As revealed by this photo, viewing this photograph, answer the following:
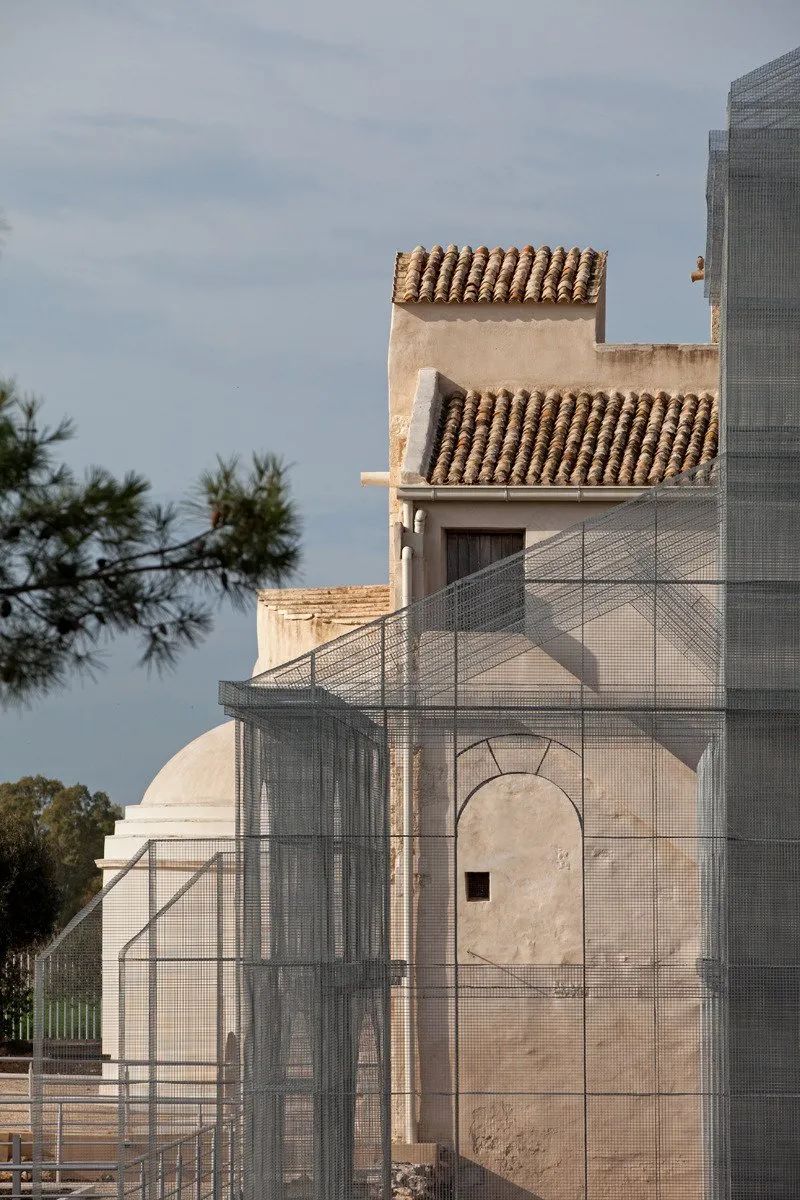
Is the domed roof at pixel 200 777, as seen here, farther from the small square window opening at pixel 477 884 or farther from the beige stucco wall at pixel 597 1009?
the beige stucco wall at pixel 597 1009

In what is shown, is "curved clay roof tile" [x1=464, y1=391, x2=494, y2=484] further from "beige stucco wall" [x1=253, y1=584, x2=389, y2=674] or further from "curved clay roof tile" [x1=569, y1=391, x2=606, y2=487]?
"beige stucco wall" [x1=253, y1=584, x2=389, y2=674]

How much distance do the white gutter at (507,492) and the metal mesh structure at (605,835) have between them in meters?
4.90

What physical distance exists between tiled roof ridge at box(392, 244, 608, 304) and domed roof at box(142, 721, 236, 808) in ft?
18.8

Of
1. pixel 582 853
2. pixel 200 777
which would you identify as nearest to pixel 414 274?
pixel 200 777

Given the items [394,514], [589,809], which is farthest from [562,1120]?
[394,514]

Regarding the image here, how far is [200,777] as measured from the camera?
2384 cm

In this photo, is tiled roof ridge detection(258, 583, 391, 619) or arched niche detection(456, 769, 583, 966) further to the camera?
tiled roof ridge detection(258, 583, 391, 619)

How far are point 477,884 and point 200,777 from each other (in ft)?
20.4

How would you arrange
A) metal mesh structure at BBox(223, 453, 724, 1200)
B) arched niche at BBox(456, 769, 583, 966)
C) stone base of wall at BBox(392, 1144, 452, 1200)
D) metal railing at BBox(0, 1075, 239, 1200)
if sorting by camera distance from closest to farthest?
metal mesh structure at BBox(223, 453, 724, 1200) < metal railing at BBox(0, 1075, 239, 1200) < stone base of wall at BBox(392, 1144, 452, 1200) < arched niche at BBox(456, 769, 583, 966)

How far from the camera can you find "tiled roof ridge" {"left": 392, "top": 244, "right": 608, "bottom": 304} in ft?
76.3

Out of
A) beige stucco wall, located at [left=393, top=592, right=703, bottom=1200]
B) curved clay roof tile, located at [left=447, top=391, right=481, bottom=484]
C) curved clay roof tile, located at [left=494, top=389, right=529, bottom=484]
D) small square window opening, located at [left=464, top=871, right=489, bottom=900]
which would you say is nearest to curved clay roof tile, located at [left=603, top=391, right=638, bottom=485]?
curved clay roof tile, located at [left=494, top=389, right=529, bottom=484]

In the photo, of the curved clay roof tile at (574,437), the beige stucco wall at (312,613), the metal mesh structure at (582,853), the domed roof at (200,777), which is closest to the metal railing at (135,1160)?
the metal mesh structure at (582,853)

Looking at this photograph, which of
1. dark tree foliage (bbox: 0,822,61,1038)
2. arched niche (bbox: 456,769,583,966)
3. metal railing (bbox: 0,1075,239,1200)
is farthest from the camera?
dark tree foliage (bbox: 0,822,61,1038)

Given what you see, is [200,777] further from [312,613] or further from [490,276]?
[490,276]
